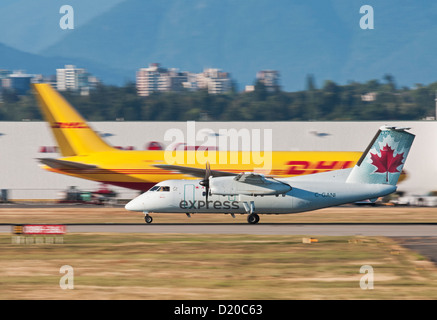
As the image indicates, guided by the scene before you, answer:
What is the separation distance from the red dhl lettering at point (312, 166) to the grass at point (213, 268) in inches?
700

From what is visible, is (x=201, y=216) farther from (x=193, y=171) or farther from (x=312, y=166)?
(x=312, y=166)

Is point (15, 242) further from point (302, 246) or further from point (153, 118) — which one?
point (153, 118)

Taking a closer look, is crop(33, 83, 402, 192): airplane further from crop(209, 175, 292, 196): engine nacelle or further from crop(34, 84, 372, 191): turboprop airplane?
crop(209, 175, 292, 196): engine nacelle

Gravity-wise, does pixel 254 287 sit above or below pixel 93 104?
below

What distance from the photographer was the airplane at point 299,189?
34.8 meters

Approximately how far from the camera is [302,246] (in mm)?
27391

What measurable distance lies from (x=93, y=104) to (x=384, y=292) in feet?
543

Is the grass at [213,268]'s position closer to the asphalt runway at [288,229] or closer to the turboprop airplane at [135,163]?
the asphalt runway at [288,229]

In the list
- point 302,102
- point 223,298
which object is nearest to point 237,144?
point 223,298

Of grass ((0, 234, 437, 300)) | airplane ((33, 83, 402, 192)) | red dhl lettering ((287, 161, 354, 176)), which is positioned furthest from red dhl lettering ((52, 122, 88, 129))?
grass ((0, 234, 437, 300))

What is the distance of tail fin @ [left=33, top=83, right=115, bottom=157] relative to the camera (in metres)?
49.1

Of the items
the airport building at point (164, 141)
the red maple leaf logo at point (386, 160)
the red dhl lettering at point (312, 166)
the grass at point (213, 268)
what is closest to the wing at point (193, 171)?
the red dhl lettering at point (312, 166)

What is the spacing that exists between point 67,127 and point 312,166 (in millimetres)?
18699

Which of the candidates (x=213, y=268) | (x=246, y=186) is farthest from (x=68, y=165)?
(x=213, y=268)
